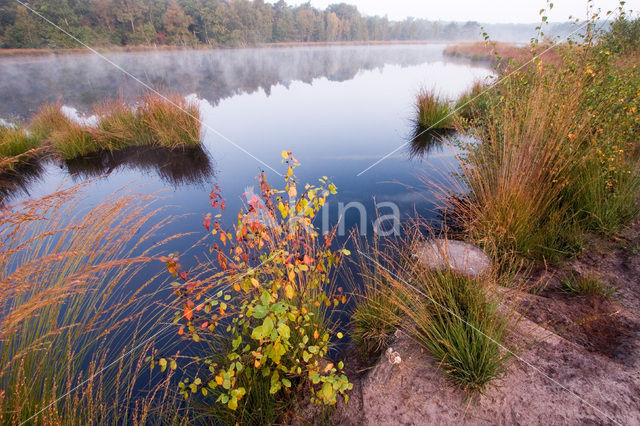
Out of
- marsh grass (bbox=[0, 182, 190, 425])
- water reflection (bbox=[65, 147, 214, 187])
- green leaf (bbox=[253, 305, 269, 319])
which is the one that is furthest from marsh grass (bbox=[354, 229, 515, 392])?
water reflection (bbox=[65, 147, 214, 187])

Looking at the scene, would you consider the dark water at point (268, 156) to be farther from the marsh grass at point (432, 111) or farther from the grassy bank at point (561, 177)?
the grassy bank at point (561, 177)

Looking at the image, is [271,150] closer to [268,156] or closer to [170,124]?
[268,156]

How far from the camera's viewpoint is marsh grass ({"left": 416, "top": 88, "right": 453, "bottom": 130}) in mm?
6371

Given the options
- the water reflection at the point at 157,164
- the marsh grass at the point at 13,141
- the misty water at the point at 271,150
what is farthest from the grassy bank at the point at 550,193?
the marsh grass at the point at 13,141

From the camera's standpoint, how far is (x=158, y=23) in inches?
1056

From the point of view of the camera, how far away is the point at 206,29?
28641 mm

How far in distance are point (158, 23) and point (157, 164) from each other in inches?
1168

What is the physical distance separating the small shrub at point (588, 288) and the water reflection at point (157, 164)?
4614 mm

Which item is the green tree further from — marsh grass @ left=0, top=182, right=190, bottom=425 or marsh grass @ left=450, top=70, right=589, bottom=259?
marsh grass @ left=450, top=70, right=589, bottom=259

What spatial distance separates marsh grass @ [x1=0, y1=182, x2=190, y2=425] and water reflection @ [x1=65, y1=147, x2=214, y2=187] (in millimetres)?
2597

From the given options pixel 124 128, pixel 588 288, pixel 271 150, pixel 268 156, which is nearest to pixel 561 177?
pixel 588 288

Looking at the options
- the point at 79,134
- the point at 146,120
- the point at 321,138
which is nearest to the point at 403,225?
the point at 321,138

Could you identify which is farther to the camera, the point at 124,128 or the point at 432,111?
the point at 432,111

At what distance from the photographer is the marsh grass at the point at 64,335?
3.91 ft
